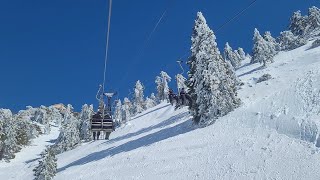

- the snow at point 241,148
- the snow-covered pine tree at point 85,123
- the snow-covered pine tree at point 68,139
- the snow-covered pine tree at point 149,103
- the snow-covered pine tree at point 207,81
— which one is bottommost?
the snow at point 241,148

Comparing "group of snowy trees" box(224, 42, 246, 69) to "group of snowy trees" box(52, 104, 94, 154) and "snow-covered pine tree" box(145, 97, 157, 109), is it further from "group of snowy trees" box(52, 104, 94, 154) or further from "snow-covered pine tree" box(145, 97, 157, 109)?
"group of snowy trees" box(52, 104, 94, 154)

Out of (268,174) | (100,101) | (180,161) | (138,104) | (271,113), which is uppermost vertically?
(138,104)

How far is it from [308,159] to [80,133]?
80896 millimetres

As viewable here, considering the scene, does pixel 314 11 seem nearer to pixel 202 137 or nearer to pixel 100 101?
pixel 202 137

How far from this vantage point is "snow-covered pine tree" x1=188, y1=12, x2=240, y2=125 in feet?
143

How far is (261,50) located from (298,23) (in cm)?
4344

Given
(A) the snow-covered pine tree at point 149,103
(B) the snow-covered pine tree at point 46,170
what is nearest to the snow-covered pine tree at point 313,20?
(A) the snow-covered pine tree at point 149,103

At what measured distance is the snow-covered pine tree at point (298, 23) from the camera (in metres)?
126

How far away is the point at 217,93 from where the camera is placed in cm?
4394

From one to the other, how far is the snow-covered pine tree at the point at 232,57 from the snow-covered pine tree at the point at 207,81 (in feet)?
245

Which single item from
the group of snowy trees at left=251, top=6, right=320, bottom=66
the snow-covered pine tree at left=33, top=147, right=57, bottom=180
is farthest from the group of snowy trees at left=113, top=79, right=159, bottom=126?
the snow-covered pine tree at left=33, top=147, right=57, bottom=180

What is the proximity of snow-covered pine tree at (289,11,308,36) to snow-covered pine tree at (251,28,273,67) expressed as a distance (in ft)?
109

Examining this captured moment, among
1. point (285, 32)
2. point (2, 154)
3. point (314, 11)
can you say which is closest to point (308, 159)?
point (2, 154)

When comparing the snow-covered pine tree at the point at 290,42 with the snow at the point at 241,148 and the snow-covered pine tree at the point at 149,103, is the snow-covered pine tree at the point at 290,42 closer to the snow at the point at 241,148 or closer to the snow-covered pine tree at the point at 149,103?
the snow-covered pine tree at the point at 149,103
